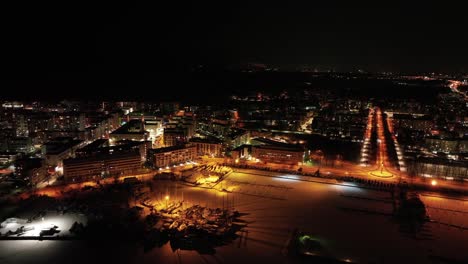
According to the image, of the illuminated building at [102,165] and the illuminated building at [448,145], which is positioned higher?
the illuminated building at [448,145]

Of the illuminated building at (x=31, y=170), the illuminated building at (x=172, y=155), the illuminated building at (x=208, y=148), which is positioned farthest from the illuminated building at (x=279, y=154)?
the illuminated building at (x=31, y=170)

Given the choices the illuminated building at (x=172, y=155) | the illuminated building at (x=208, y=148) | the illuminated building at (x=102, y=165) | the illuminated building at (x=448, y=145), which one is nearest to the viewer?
the illuminated building at (x=102, y=165)

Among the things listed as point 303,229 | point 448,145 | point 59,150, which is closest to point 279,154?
point 303,229

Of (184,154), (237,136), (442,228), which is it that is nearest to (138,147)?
(184,154)

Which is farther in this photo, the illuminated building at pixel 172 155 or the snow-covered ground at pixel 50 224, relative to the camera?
the illuminated building at pixel 172 155

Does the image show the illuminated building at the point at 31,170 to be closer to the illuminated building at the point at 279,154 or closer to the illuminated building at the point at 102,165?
the illuminated building at the point at 102,165

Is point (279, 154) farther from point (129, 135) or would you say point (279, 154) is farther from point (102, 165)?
point (129, 135)

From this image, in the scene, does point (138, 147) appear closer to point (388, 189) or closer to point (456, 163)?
point (388, 189)

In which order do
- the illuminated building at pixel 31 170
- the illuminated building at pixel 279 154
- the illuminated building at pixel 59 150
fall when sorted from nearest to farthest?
the illuminated building at pixel 31 170, the illuminated building at pixel 59 150, the illuminated building at pixel 279 154

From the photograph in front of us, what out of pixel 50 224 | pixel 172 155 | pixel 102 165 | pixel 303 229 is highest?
pixel 172 155
